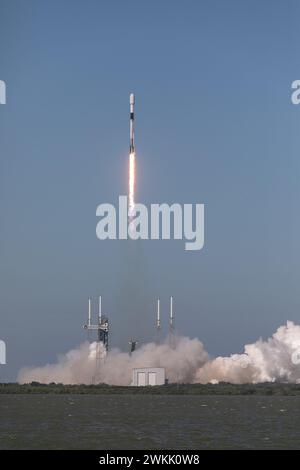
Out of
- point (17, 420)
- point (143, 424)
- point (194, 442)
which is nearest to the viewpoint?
point (194, 442)

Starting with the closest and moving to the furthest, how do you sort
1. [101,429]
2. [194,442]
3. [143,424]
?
Answer: [194,442] → [101,429] → [143,424]

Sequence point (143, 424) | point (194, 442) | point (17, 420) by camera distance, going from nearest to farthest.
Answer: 1. point (194, 442)
2. point (143, 424)
3. point (17, 420)

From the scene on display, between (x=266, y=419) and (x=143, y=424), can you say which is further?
→ (x=266, y=419)

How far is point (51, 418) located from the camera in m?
176
